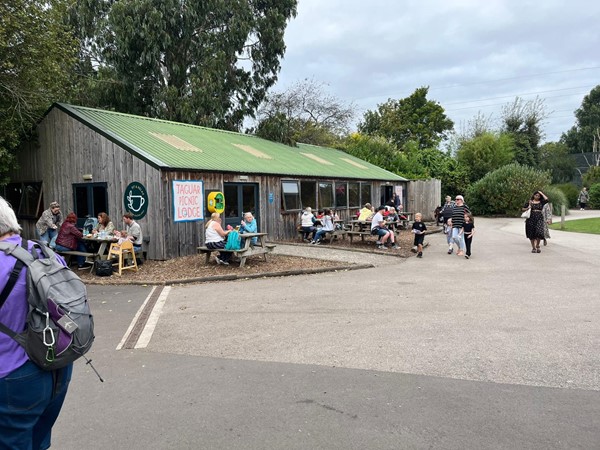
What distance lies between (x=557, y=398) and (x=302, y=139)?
39.6 m

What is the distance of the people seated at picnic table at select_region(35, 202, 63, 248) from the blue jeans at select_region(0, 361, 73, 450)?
37.3 ft

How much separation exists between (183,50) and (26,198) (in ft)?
53.9

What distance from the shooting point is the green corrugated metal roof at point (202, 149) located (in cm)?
1342

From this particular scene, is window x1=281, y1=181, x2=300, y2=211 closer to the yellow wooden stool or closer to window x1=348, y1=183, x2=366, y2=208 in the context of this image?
window x1=348, y1=183, x2=366, y2=208

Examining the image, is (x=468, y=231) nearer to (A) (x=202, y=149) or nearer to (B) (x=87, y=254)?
(A) (x=202, y=149)

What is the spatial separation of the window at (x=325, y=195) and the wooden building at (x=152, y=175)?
0.15 feet

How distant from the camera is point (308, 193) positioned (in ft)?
62.3

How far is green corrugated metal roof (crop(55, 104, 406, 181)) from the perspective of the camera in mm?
13422

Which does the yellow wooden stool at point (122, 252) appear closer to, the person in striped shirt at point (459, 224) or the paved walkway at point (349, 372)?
the paved walkway at point (349, 372)

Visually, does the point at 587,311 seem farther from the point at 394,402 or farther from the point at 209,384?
the point at 209,384

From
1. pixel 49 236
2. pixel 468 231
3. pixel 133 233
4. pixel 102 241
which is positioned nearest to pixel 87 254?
pixel 102 241

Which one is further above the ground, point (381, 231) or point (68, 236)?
point (68, 236)

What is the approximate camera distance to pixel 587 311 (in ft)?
22.6

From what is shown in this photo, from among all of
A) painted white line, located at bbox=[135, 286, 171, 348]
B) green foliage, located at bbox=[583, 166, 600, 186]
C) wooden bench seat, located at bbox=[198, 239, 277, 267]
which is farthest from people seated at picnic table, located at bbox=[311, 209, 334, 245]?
green foliage, located at bbox=[583, 166, 600, 186]
